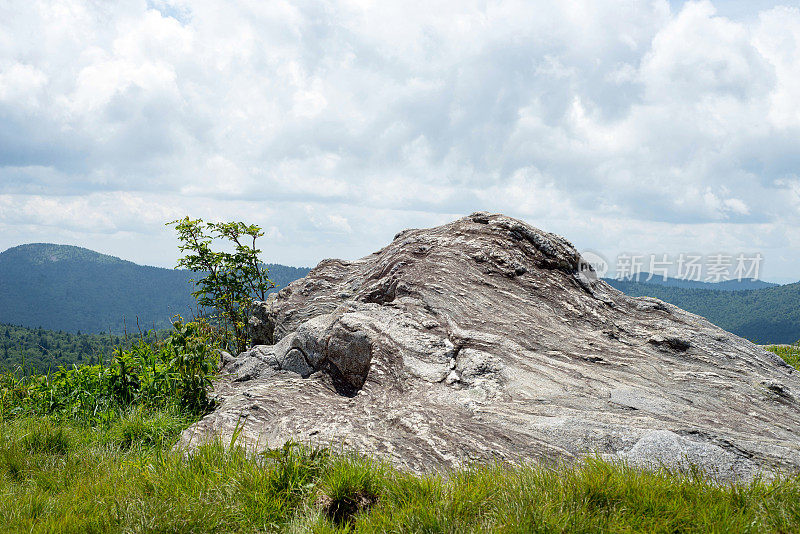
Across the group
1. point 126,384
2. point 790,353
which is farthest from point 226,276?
point 790,353

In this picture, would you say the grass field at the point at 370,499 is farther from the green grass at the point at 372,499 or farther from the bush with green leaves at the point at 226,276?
the bush with green leaves at the point at 226,276

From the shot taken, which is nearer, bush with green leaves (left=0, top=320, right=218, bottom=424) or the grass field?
the grass field

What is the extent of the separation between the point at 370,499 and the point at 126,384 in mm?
6835

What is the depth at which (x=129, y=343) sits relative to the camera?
11156 mm

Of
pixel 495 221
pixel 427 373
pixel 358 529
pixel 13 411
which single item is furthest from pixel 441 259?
pixel 13 411

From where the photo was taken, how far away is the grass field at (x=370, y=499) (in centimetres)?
415

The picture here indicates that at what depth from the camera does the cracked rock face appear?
5.93m

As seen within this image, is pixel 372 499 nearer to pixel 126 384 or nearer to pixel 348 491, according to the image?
pixel 348 491

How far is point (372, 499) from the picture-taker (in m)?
4.88

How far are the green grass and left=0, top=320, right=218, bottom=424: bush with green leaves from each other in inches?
101

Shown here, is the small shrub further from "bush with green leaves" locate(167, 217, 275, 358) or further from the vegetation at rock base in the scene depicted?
the vegetation at rock base

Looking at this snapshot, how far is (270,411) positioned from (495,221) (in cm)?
685

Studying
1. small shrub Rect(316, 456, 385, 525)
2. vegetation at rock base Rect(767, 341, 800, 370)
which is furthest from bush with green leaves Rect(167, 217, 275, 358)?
vegetation at rock base Rect(767, 341, 800, 370)

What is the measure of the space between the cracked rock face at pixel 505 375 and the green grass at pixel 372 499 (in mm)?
704
